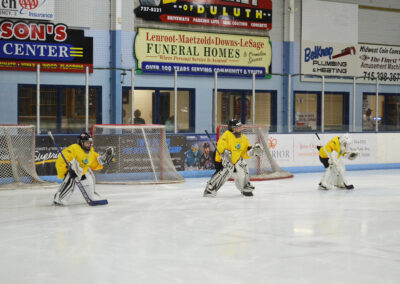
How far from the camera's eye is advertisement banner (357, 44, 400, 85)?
20.6 m

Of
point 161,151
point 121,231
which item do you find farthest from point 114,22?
point 121,231

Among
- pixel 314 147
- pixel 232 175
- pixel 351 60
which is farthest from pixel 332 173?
pixel 351 60

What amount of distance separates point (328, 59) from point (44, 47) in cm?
870

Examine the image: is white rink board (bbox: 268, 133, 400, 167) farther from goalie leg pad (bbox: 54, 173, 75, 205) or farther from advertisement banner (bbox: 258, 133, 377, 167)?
goalie leg pad (bbox: 54, 173, 75, 205)

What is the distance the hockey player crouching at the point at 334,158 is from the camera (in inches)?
461

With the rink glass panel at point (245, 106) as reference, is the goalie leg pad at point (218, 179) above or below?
below

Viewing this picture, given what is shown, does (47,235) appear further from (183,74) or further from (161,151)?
(183,74)

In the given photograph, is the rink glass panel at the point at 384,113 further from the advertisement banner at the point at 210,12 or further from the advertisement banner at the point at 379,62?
the advertisement banner at the point at 210,12

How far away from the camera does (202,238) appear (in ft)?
22.4

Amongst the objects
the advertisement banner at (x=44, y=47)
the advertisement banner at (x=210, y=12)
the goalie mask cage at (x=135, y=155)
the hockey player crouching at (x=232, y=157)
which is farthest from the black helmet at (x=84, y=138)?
the advertisement banner at (x=210, y=12)

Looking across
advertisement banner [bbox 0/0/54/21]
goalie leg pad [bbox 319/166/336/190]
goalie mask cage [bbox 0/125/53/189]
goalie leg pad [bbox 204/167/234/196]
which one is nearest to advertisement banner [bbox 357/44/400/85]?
goalie leg pad [bbox 319/166/336/190]

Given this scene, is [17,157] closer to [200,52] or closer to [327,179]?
[327,179]

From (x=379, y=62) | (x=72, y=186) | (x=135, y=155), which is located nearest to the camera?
(x=72, y=186)

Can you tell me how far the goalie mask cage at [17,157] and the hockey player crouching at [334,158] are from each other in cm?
506
